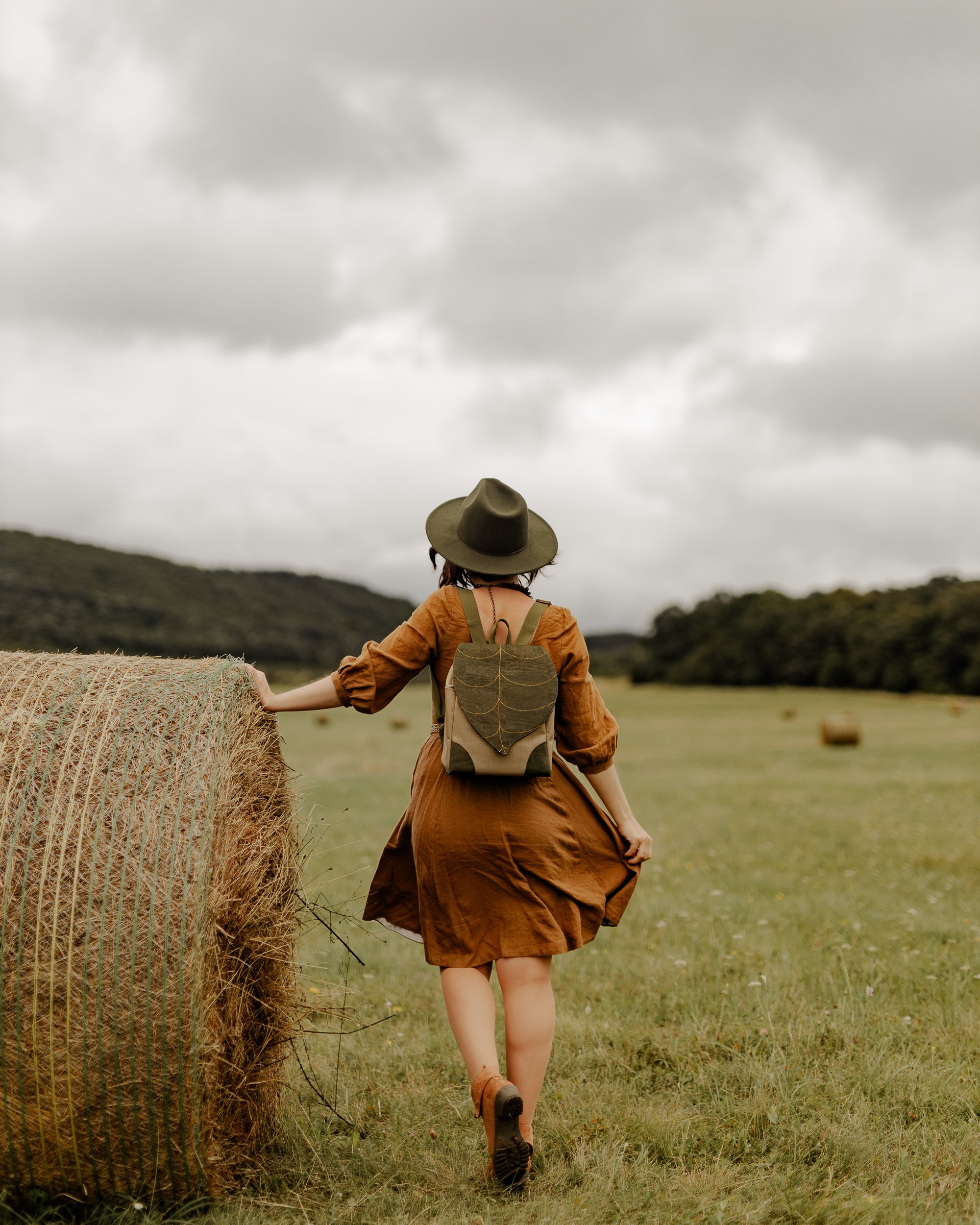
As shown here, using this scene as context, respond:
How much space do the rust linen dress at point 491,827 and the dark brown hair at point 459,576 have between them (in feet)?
0.53

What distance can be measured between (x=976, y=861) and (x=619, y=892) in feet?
22.4

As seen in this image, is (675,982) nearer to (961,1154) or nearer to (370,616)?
(961,1154)

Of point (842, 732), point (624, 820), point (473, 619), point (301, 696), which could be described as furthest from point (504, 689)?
point (842, 732)

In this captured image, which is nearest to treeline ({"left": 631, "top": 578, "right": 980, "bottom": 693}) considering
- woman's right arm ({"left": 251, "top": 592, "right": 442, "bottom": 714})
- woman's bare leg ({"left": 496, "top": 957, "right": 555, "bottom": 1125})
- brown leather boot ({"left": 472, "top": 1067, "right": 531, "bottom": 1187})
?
woman's bare leg ({"left": 496, "top": 957, "right": 555, "bottom": 1125})

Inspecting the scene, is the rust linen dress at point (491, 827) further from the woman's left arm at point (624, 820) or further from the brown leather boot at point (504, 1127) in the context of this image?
the brown leather boot at point (504, 1127)

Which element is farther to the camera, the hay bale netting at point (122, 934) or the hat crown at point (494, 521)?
the hat crown at point (494, 521)

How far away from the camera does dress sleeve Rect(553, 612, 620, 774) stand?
415cm

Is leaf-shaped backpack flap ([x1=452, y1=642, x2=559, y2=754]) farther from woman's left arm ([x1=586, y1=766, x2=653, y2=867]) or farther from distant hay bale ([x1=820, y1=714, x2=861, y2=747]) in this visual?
distant hay bale ([x1=820, y1=714, x2=861, y2=747])

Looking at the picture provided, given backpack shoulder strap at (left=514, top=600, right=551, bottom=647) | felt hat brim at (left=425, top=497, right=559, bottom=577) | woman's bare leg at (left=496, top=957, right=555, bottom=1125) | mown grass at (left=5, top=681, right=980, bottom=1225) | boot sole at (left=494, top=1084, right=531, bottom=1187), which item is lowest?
mown grass at (left=5, top=681, right=980, bottom=1225)

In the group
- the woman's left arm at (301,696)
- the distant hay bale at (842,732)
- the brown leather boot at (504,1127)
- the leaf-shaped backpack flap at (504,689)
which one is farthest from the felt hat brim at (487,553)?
the distant hay bale at (842,732)

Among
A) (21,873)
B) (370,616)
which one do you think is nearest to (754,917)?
(21,873)

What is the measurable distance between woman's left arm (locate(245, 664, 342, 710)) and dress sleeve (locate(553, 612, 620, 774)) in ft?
3.04

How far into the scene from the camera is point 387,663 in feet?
13.1

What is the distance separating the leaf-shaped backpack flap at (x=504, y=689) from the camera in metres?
3.77
